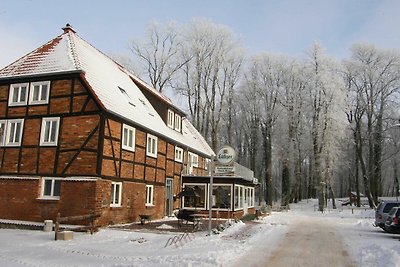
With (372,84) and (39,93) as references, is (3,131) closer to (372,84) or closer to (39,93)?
(39,93)

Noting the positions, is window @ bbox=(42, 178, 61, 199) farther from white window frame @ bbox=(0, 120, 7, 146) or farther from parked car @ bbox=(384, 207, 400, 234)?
parked car @ bbox=(384, 207, 400, 234)

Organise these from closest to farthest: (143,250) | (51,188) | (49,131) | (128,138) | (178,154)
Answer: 1. (143,250)
2. (51,188)
3. (49,131)
4. (128,138)
5. (178,154)

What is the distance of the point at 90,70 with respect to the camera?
19125mm

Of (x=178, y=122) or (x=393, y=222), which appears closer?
(x=393, y=222)

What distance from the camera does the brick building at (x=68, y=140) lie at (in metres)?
16.8

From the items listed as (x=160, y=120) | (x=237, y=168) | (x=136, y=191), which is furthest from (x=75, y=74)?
(x=237, y=168)

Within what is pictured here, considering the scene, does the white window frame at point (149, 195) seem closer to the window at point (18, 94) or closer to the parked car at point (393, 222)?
the window at point (18, 94)

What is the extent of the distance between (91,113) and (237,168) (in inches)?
483

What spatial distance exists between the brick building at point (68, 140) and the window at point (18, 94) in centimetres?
5

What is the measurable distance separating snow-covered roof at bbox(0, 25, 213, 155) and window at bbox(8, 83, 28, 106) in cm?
55

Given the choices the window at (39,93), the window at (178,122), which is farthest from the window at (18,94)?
the window at (178,122)

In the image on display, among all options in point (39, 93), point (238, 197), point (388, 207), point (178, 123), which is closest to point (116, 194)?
point (39, 93)

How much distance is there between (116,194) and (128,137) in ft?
9.77

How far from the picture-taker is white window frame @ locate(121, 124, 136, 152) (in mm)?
19031
